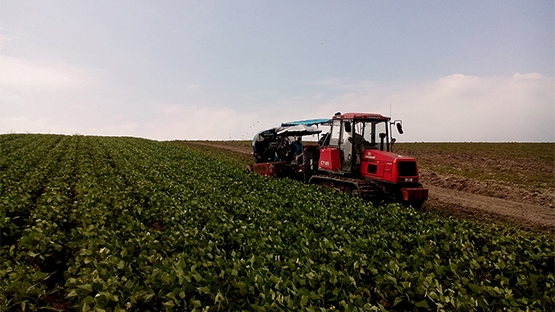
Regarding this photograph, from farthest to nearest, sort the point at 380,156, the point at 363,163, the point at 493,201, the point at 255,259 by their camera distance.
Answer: the point at 493,201 → the point at 363,163 → the point at 380,156 → the point at 255,259

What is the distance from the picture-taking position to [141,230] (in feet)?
23.5

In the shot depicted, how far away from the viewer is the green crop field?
4.40m

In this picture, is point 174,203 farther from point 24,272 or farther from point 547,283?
point 547,283

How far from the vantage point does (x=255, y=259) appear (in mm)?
5492

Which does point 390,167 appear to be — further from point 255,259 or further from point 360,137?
point 255,259

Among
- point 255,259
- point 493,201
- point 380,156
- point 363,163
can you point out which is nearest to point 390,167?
point 380,156

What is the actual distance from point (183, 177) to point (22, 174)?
21.3 feet

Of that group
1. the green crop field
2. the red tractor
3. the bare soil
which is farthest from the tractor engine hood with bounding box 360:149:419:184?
the bare soil

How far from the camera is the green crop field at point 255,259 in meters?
4.40

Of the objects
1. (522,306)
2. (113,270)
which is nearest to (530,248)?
(522,306)

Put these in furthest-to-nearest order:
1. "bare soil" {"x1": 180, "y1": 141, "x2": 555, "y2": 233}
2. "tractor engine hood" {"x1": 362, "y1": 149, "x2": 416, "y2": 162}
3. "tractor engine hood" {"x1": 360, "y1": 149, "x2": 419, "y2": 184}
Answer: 1. "bare soil" {"x1": 180, "y1": 141, "x2": 555, "y2": 233}
2. "tractor engine hood" {"x1": 362, "y1": 149, "x2": 416, "y2": 162}
3. "tractor engine hood" {"x1": 360, "y1": 149, "x2": 419, "y2": 184}

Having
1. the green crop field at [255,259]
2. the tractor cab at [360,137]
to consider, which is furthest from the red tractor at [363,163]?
the green crop field at [255,259]

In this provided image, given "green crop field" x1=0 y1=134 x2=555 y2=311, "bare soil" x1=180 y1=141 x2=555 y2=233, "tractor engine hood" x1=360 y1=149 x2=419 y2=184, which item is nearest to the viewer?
"green crop field" x1=0 y1=134 x2=555 y2=311

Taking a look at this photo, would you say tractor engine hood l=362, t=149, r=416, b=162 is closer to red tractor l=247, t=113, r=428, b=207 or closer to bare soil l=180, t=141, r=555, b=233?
red tractor l=247, t=113, r=428, b=207
